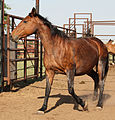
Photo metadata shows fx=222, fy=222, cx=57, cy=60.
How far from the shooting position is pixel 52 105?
17.6ft

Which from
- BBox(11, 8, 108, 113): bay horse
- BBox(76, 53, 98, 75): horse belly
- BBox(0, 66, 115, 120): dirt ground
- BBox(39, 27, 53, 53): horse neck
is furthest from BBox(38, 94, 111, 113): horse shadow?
BBox(39, 27, 53, 53): horse neck

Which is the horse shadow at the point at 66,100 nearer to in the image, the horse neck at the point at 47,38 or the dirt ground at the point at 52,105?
the dirt ground at the point at 52,105

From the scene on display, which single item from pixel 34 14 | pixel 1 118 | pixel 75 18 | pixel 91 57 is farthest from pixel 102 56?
pixel 75 18

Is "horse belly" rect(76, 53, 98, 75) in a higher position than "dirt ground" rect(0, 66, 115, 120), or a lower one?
higher

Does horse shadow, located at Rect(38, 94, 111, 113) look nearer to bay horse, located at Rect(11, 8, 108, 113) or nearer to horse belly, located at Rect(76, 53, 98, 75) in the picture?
bay horse, located at Rect(11, 8, 108, 113)

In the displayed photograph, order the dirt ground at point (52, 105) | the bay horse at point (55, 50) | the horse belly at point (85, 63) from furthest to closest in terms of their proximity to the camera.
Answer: the horse belly at point (85, 63) < the bay horse at point (55, 50) < the dirt ground at point (52, 105)

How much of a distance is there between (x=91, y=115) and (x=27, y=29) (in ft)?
7.24

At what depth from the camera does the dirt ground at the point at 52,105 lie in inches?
174

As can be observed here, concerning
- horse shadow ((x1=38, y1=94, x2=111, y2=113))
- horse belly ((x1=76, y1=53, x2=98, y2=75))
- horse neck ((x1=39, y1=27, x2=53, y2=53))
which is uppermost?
horse neck ((x1=39, y1=27, x2=53, y2=53))

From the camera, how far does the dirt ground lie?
14.5 feet

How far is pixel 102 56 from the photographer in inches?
222

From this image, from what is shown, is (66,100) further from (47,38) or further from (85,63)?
(47,38)

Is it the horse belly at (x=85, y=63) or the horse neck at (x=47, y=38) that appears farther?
the horse belly at (x=85, y=63)

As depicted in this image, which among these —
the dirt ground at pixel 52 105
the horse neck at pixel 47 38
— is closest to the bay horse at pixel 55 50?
the horse neck at pixel 47 38
